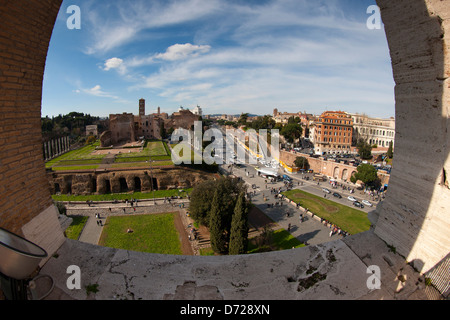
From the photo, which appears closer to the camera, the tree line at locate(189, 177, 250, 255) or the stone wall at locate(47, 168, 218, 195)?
the tree line at locate(189, 177, 250, 255)

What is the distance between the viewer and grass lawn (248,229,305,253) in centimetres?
1433

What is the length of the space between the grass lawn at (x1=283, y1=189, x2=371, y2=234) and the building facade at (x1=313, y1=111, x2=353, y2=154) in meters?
22.2

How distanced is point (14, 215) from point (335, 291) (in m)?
3.61

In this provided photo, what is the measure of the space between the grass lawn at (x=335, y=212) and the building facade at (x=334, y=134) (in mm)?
22226

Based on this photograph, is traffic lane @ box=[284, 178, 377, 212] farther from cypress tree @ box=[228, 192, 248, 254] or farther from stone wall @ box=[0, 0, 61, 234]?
stone wall @ box=[0, 0, 61, 234]

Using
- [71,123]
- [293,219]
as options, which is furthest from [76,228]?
[71,123]

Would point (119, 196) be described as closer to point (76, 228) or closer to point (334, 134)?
point (76, 228)

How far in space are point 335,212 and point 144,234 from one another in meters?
16.1

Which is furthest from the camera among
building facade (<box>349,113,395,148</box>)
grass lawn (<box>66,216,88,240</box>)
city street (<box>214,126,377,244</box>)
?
building facade (<box>349,113,395,148</box>)

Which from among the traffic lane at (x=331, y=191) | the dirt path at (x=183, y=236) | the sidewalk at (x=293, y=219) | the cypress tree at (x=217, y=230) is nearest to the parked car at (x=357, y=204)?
the traffic lane at (x=331, y=191)

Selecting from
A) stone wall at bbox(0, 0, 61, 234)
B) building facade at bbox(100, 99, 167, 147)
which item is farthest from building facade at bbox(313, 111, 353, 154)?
stone wall at bbox(0, 0, 61, 234)

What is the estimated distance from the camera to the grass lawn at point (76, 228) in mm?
15992

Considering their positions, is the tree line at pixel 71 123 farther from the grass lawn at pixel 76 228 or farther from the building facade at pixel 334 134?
the building facade at pixel 334 134
